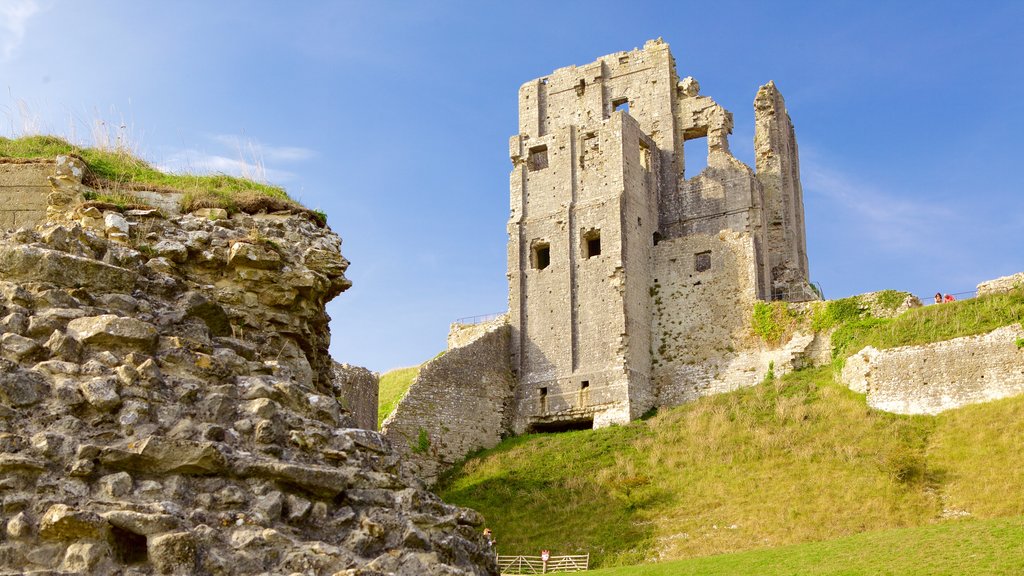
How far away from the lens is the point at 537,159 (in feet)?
121

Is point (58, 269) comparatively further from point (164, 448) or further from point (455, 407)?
point (455, 407)

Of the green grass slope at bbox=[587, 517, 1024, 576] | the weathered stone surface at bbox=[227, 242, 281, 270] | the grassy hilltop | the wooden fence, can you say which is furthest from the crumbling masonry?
the weathered stone surface at bbox=[227, 242, 281, 270]

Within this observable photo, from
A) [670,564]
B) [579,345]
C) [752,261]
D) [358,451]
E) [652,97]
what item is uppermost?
[652,97]

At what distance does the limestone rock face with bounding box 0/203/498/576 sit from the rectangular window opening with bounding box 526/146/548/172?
27.0m

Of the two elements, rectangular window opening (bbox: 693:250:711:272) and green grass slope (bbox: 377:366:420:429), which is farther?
green grass slope (bbox: 377:366:420:429)

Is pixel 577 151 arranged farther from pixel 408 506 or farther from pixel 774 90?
pixel 408 506

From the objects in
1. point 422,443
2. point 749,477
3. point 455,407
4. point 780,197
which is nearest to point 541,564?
point 749,477

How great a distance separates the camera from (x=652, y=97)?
123 feet

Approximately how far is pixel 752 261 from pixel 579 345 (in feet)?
18.6

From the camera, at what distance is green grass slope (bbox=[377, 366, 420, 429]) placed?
116ft

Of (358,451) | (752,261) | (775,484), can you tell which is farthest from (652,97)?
(358,451)

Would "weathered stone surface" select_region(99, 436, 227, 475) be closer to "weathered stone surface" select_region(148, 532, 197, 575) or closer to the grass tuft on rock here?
"weathered stone surface" select_region(148, 532, 197, 575)

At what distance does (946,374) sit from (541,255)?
13351mm

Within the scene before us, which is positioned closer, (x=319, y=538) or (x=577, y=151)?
(x=319, y=538)
